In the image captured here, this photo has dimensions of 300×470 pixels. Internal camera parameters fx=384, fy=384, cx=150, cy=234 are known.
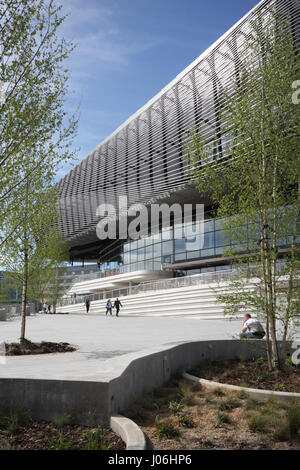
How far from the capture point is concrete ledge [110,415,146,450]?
138 inches

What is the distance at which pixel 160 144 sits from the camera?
43438 mm

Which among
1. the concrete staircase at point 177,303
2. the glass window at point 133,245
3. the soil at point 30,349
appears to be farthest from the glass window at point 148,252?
the soil at point 30,349

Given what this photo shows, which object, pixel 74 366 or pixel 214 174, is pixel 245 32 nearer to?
pixel 214 174

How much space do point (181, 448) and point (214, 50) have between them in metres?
44.0

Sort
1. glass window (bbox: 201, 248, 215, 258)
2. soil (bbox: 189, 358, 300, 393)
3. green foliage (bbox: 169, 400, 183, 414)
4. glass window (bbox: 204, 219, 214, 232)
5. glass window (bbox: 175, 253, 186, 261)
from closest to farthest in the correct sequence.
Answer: green foliage (bbox: 169, 400, 183, 414), soil (bbox: 189, 358, 300, 393), glass window (bbox: 201, 248, 215, 258), glass window (bbox: 204, 219, 214, 232), glass window (bbox: 175, 253, 186, 261)

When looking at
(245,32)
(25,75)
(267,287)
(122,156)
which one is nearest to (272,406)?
(267,287)

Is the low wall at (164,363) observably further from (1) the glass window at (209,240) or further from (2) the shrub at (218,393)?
(1) the glass window at (209,240)

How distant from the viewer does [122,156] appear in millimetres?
51125

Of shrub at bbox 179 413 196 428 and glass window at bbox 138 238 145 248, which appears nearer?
shrub at bbox 179 413 196 428

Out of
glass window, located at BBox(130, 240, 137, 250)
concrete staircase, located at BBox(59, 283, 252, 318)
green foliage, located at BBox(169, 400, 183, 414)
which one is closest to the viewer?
green foliage, located at BBox(169, 400, 183, 414)

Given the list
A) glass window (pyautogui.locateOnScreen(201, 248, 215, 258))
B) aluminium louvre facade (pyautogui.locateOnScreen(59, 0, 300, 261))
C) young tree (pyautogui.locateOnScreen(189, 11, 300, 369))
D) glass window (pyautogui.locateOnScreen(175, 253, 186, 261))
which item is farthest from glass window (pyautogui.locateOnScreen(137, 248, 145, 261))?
young tree (pyautogui.locateOnScreen(189, 11, 300, 369))

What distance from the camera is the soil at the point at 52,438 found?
372cm

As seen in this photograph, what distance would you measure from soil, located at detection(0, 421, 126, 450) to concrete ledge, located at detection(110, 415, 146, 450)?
66 mm

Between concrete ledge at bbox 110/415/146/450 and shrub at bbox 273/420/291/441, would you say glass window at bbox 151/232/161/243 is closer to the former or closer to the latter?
shrub at bbox 273/420/291/441
